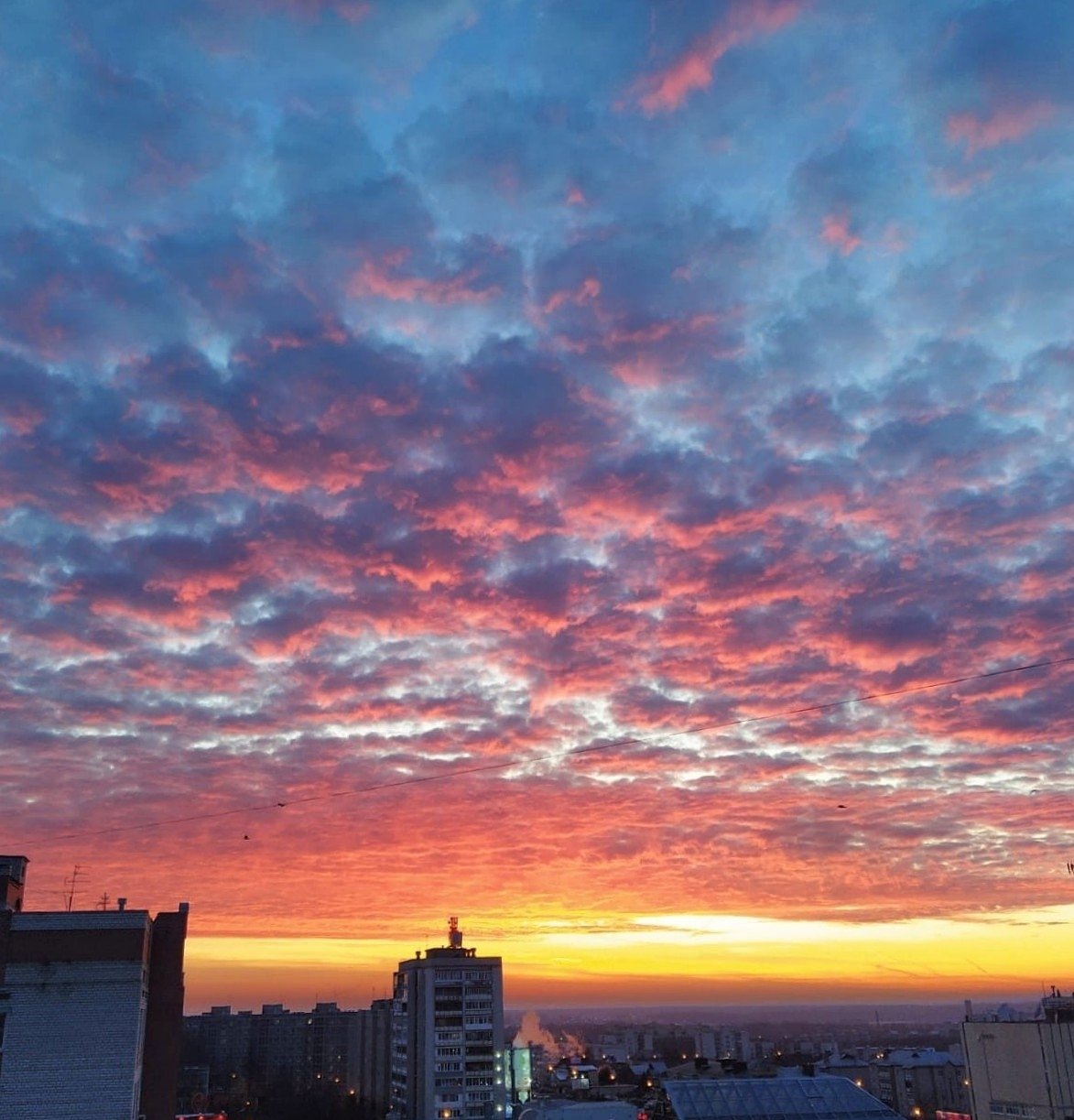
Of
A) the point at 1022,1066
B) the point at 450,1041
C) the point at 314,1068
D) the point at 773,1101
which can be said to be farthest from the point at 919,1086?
the point at 314,1068

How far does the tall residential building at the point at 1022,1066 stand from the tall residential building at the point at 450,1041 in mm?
80705

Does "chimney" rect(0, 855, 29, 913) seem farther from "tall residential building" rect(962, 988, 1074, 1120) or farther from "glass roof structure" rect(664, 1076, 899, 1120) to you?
"tall residential building" rect(962, 988, 1074, 1120)

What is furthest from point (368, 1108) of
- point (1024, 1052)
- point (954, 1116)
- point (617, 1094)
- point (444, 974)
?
point (1024, 1052)

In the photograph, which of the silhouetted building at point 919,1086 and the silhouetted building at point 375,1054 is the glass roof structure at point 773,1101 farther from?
the silhouetted building at point 375,1054

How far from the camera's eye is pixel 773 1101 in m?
57.4

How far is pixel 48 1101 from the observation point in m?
48.1

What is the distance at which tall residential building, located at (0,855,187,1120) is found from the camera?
159 feet

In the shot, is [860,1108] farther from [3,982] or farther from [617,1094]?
[617,1094]

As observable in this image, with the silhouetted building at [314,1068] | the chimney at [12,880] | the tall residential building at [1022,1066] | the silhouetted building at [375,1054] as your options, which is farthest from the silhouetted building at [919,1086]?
the chimney at [12,880]

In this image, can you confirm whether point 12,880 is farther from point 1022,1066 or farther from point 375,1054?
point 375,1054

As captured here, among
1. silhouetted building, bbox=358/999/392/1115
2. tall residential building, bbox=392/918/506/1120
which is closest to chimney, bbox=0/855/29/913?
tall residential building, bbox=392/918/506/1120

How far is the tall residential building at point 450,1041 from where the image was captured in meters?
110

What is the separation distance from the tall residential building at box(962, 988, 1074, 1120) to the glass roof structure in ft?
59.3

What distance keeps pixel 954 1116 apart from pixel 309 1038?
515ft
